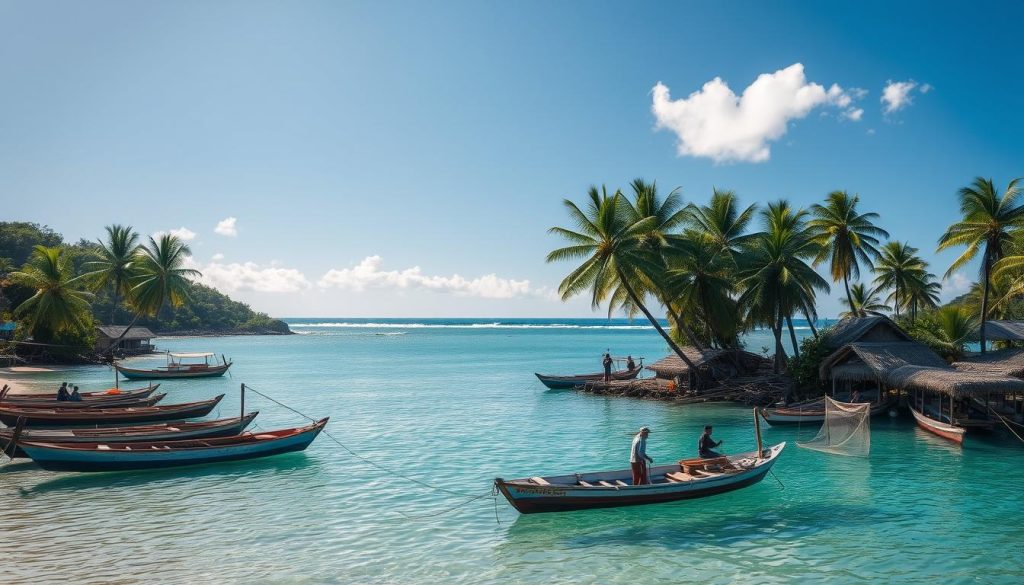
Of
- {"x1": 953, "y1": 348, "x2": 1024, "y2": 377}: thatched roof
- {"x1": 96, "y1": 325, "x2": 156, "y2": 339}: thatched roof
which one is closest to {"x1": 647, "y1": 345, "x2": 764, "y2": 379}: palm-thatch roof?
{"x1": 953, "y1": 348, "x2": 1024, "y2": 377}: thatched roof

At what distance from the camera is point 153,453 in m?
18.1

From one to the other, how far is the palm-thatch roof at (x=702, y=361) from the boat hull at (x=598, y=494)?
18686 mm

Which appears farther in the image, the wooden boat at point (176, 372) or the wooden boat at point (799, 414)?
the wooden boat at point (176, 372)

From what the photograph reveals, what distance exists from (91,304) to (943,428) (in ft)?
252

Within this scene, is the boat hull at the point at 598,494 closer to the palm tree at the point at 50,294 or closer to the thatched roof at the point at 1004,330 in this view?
the thatched roof at the point at 1004,330

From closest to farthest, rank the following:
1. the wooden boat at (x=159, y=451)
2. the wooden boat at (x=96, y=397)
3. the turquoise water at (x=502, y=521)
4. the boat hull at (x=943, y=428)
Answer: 1. the turquoise water at (x=502, y=521)
2. the wooden boat at (x=159, y=451)
3. the boat hull at (x=943, y=428)
4. the wooden boat at (x=96, y=397)

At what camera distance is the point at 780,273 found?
30.5 m

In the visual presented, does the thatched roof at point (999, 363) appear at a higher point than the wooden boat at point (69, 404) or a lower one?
higher

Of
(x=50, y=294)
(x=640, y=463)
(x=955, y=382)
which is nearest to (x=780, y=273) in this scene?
(x=955, y=382)

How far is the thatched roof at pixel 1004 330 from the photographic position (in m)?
28.6

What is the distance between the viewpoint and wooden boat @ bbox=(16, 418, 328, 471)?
17000 mm

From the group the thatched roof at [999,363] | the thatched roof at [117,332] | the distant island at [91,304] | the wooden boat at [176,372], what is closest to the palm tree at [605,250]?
the thatched roof at [999,363]

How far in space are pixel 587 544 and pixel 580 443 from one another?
10.5 meters

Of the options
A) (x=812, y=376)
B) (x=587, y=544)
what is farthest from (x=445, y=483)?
(x=812, y=376)
